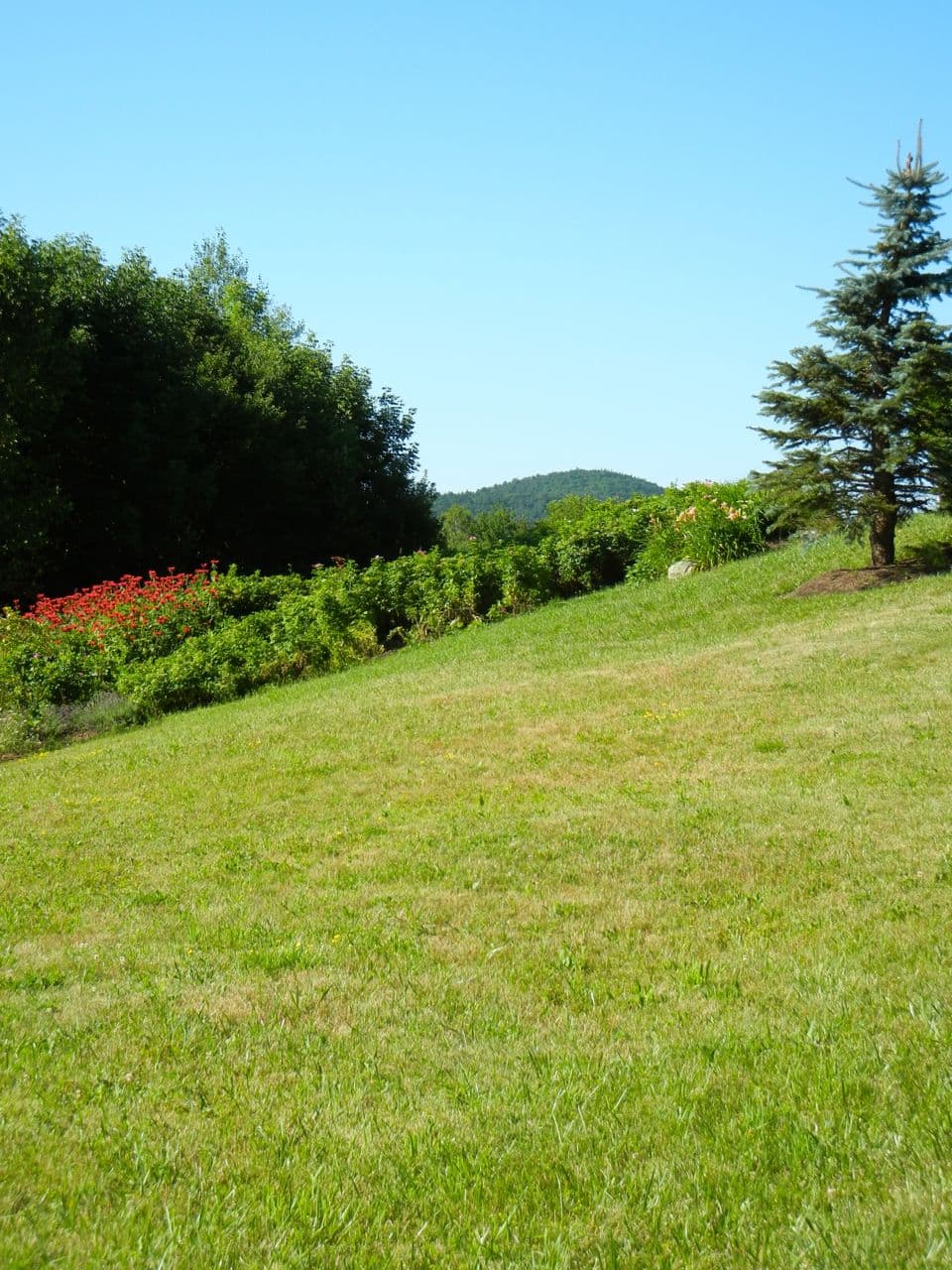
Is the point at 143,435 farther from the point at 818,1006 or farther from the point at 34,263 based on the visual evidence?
the point at 818,1006

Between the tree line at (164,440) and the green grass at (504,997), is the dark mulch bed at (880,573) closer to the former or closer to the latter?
the green grass at (504,997)

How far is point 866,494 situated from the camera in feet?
44.9

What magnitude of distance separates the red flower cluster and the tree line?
254 inches

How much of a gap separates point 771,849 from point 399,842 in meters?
2.23

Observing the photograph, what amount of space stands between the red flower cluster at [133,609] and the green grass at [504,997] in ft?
21.7

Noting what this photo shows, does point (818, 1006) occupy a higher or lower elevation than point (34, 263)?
lower

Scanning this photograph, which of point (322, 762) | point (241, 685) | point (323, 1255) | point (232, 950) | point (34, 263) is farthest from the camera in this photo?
point (34, 263)

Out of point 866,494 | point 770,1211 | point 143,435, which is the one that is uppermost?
point 143,435

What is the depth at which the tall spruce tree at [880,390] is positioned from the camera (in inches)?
521

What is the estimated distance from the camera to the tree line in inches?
966

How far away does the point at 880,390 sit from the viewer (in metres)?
13.7

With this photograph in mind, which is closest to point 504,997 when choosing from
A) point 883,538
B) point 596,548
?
point 883,538

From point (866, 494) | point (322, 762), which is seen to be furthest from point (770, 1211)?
point (866, 494)

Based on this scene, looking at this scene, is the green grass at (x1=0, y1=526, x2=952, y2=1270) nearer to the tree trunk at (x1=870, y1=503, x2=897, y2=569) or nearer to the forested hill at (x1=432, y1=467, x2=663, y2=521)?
the tree trunk at (x1=870, y1=503, x2=897, y2=569)
